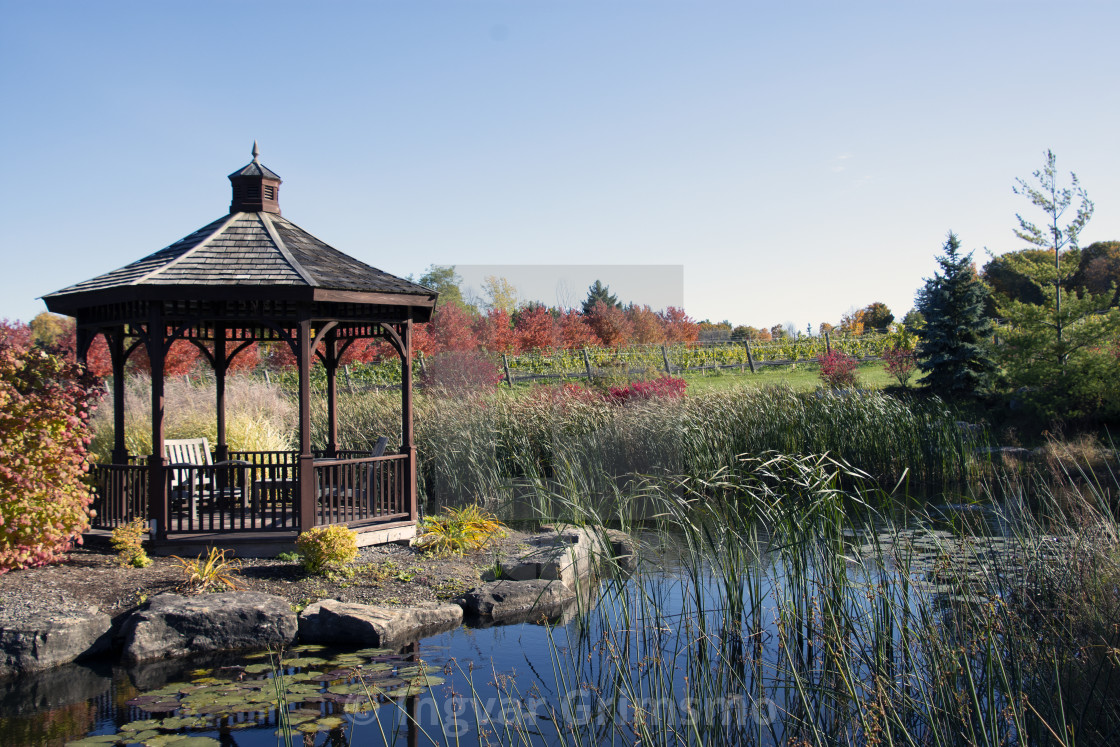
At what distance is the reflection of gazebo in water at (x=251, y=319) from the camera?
7.37 metres

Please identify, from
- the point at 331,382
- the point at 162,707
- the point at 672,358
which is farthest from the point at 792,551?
the point at 672,358

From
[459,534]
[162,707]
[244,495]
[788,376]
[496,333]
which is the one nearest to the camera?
[162,707]

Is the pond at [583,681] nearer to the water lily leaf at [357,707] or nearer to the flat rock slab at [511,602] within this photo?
the water lily leaf at [357,707]

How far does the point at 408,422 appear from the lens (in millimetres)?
8602

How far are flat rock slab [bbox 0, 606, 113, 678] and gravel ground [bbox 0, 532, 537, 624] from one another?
0.40ft

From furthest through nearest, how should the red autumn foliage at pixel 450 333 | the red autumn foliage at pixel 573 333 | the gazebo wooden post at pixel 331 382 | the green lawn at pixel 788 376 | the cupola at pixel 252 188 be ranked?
the red autumn foliage at pixel 573 333, the red autumn foliage at pixel 450 333, the green lawn at pixel 788 376, the gazebo wooden post at pixel 331 382, the cupola at pixel 252 188

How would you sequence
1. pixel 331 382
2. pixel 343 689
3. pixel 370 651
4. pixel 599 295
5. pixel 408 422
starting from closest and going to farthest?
pixel 343 689, pixel 370 651, pixel 408 422, pixel 331 382, pixel 599 295

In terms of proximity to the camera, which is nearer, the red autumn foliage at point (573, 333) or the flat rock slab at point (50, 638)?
the flat rock slab at point (50, 638)

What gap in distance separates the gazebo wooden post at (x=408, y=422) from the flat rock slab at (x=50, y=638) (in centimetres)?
319

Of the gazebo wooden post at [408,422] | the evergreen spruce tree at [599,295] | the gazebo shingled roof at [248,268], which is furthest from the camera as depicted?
the evergreen spruce tree at [599,295]

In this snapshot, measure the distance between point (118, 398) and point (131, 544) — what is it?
6.17ft

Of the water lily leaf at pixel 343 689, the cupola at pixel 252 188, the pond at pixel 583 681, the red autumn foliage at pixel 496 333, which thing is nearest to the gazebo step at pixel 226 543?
the pond at pixel 583 681

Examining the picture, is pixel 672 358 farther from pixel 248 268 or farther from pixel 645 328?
pixel 248 268

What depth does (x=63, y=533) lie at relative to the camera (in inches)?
271
